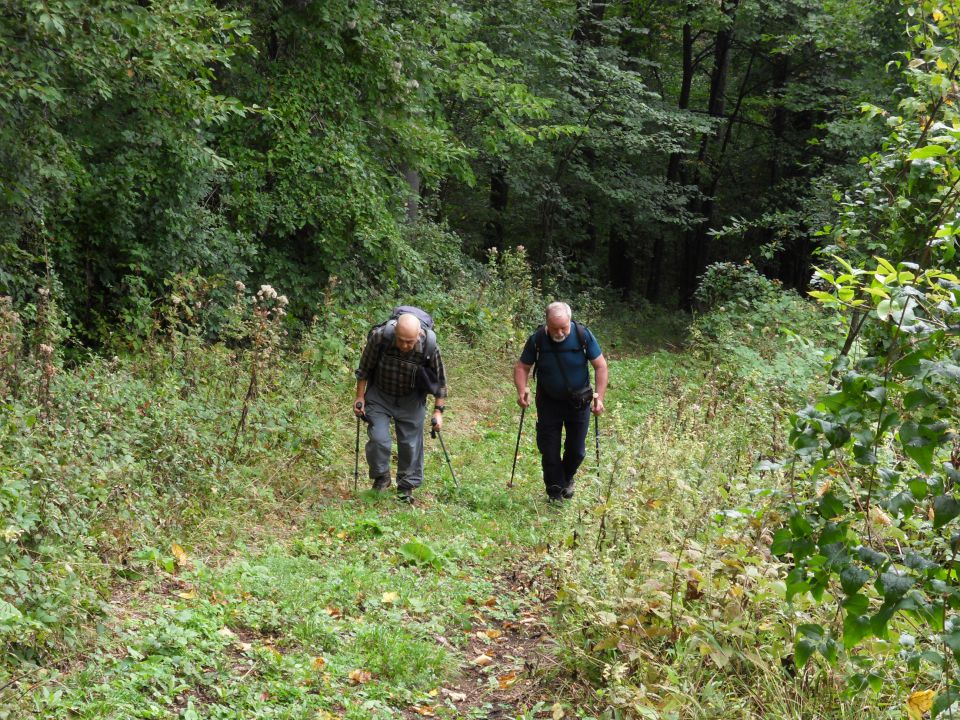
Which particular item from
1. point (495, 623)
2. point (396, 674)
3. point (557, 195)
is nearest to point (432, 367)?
point (495, 623)

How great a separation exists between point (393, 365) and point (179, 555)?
294cm

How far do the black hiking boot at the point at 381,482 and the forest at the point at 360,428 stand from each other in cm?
24

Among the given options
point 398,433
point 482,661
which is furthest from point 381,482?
point 482,661

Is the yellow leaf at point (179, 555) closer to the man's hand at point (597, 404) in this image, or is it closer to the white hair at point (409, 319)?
the white hair at point (409, 319)

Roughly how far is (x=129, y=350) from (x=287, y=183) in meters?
3.31

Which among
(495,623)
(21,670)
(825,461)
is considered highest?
(825,461)

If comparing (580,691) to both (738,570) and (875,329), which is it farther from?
(875,329)

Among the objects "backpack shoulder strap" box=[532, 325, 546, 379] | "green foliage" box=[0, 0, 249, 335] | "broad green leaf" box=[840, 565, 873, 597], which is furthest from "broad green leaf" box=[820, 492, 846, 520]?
"green foliage" box=[0, 0, 249, 335]

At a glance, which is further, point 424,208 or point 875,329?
point 424,208

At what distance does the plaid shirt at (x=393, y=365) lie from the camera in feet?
26.1

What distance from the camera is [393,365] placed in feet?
26.3

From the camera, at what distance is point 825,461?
2576 mm

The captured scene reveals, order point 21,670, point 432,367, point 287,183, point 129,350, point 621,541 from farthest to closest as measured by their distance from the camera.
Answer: point 287,183, point 129,350, point 432,367, point 621,541, point 21,670

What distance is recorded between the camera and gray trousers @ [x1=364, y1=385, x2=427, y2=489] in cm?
811
